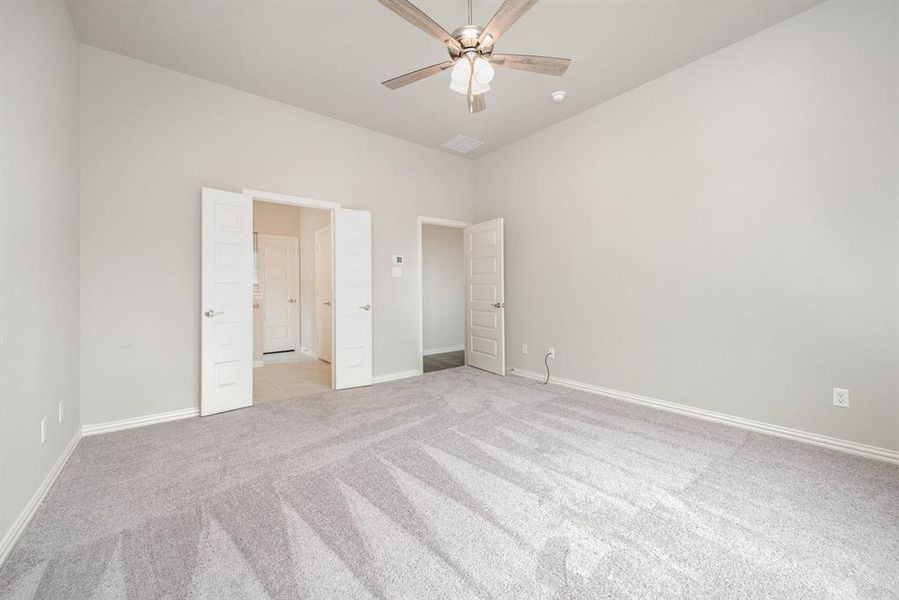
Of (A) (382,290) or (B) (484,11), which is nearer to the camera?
(B) (484,11)

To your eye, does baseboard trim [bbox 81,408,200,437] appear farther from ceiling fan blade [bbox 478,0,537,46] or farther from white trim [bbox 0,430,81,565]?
ceiling fan blade [bbox 478,0,537,46]

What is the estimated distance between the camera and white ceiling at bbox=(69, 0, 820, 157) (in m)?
2.49

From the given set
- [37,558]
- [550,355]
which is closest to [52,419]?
[37,558]

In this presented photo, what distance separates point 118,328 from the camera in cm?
295

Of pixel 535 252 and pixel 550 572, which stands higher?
pixel 535 252

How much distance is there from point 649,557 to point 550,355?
116 inches

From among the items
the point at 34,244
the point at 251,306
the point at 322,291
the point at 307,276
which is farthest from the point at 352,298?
the point at 307,276

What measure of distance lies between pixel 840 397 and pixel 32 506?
198 inches

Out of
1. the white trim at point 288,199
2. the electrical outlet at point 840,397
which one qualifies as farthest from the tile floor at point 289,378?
the electrical outlet at point 840,397

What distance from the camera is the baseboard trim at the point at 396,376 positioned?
14.6 feet

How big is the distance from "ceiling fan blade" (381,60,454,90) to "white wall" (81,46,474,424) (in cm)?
201

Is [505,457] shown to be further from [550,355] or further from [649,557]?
[550,355]

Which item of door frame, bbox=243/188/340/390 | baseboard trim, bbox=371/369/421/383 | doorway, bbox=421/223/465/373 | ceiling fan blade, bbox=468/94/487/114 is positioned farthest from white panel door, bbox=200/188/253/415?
doorway, bbox=421/223/465/373

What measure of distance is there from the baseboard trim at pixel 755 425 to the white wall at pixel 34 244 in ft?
14.2
